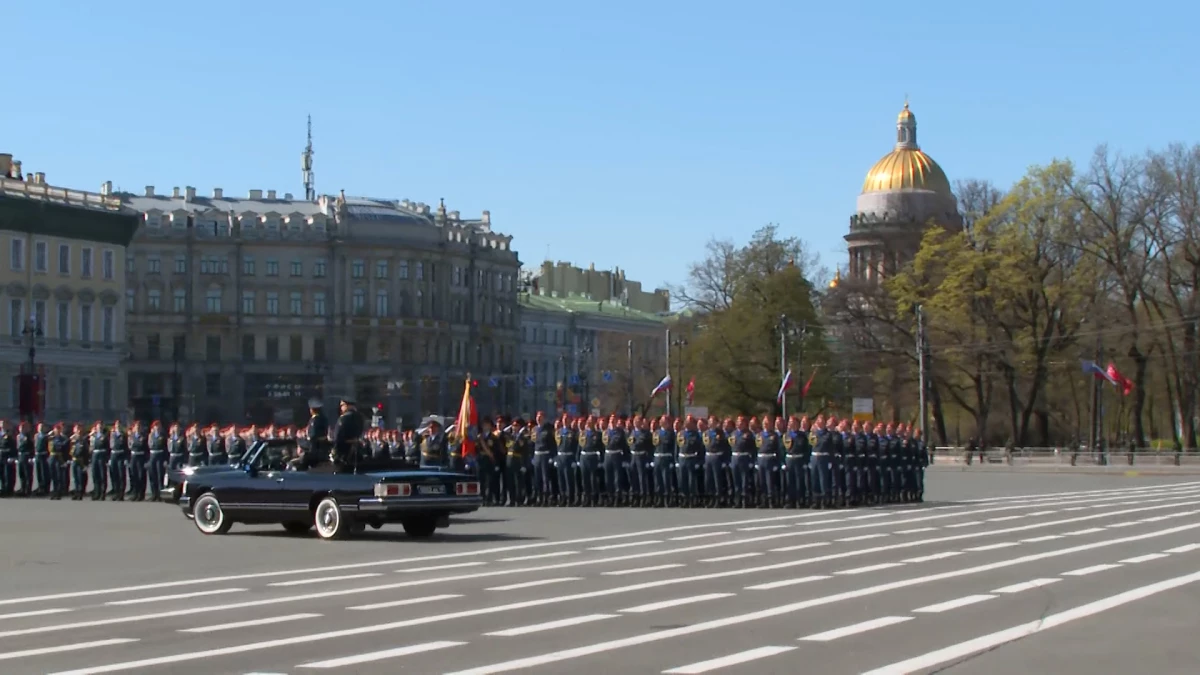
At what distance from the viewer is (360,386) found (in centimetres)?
12438

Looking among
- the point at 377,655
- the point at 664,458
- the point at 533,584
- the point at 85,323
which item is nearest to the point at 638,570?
the point at 533,584

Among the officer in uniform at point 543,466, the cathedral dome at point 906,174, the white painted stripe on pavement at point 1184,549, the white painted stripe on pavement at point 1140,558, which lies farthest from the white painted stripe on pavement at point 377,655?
the cathedral dome at point 906,174

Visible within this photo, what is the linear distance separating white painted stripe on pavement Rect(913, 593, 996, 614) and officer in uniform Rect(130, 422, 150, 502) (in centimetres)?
2492

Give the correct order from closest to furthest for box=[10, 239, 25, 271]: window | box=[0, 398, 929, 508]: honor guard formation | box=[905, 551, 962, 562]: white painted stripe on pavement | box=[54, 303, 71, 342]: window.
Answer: box=[905, 551, 962, 562]: white painted stripe on pavement, box=[0, 398, 929, 508]: honor guard formation, box=[10, 239, 25, 271]: window, box=[54, 303, 71, 342]: window

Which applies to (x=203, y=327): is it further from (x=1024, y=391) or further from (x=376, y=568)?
(x=376, y=568)

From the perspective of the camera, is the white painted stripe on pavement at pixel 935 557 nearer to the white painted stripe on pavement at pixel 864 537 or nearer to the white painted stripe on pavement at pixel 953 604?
the white painted stripe on pavement at pixel 864 537

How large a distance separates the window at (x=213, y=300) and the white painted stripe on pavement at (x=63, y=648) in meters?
111

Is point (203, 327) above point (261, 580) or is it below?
above

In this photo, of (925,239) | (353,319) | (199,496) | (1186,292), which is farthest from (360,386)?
(199,496)

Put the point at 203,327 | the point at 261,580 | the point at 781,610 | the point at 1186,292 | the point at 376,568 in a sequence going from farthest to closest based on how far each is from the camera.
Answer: the point at 203,327, the point at 1186,292, the point at 376,568, the point at 261,580, the point at 781,610

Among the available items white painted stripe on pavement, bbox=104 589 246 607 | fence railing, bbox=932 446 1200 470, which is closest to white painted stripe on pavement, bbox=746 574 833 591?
white painted stripe on pavement, bbox=104 589 246 607

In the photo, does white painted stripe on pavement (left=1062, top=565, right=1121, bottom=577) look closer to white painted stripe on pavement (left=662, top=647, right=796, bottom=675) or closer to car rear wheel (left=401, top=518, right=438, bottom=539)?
white painted stripe on pavement (left=662, top=647, right=796, bottom=675)

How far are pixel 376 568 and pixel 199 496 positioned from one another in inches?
286

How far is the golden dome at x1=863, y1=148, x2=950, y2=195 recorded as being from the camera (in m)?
131
